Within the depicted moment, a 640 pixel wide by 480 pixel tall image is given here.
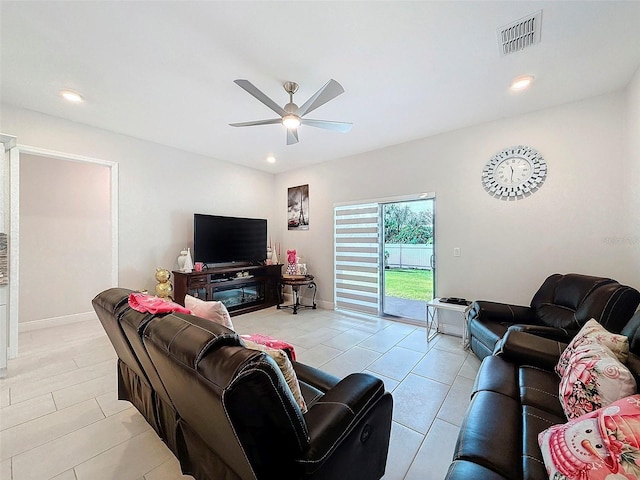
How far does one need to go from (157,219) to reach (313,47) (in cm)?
362

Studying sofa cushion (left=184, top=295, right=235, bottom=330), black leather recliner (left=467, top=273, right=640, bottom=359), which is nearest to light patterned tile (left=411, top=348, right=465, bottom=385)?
black leather recliner (left=467, top=273, right=640, bottom=359)

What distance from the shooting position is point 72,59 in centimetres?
230

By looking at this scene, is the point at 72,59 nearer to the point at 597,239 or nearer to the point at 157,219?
the point at 157,219

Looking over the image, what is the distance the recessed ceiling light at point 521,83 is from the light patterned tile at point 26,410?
4.99 meters

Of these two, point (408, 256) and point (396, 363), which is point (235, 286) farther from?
point (408, 256)

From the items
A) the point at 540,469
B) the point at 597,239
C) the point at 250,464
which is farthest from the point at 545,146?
the point at 250,464

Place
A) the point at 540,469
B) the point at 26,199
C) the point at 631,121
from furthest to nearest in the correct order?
the point at 26,199, the point at 631,121, the point at 540,469

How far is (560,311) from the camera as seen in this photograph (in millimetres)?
2551

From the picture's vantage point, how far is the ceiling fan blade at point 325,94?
2.19 m

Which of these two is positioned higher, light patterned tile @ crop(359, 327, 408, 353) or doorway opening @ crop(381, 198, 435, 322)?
doorway opening @ crop(381, 198, 435, 322)

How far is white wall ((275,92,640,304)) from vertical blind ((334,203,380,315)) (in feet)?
1.82

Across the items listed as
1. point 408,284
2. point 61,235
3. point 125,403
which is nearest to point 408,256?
point 408,284

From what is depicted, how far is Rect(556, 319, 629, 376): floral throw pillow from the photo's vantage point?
146cm

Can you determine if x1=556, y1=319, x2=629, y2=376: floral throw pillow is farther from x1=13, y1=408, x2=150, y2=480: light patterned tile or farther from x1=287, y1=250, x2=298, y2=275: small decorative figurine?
x1=287, y1=250, x2=298, y2=275: small decorative figurine
